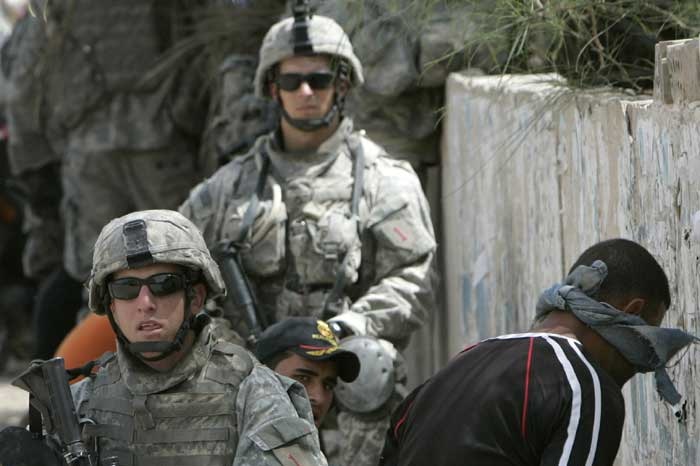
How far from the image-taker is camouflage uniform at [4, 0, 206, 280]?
10.4m

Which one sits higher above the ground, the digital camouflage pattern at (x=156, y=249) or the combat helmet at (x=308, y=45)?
the combat helmet at (x=308, y=45)

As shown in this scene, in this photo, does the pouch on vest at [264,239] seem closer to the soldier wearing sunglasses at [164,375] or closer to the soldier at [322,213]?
the soldier at [322,213]

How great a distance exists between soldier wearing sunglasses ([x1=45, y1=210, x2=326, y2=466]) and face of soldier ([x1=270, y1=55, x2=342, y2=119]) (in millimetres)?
2260

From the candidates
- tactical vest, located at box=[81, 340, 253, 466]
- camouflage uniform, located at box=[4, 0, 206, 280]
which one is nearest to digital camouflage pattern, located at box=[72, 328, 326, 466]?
tactical vest, located at box=[81, 340, 253, 466]

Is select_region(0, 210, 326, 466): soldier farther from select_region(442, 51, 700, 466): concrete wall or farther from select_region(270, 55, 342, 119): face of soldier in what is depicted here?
select_region(270, 55, 342, 119): face of soldier

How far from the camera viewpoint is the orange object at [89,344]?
6.98m

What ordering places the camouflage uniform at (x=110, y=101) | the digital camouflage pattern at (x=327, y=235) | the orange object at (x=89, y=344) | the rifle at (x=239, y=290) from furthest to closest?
the camouflage uniform at (x=110, y=101) < the orange object at (x=89, y=344) < the digital camouflage pattern at (x=327, y=235) < the rifle at (x=239, y=290)

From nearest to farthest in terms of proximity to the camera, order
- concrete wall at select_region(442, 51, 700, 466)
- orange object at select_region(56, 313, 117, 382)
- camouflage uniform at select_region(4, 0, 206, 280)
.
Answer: concrete wall at select_region(442, 51, 700, 466) < orange object at select_region(56, 313, 117, 382) < camouflage uniform at select_region(4, 0, 206, 280)

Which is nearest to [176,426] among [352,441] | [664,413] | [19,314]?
[664,413]

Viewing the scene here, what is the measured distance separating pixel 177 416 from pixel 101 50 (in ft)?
21.3

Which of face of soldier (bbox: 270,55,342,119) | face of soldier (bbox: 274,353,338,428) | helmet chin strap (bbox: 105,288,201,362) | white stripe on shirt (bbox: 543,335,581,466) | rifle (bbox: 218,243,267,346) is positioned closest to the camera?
white stripe on shirt (bbox: 543,335,581,466)

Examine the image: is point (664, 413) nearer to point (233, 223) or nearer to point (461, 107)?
point (233, 223)

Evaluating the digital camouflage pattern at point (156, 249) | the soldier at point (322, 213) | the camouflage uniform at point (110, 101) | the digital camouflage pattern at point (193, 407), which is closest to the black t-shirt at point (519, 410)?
the digital camouflage pattern at point (193, 407)

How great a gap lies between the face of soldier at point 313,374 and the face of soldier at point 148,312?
3.62 feet
